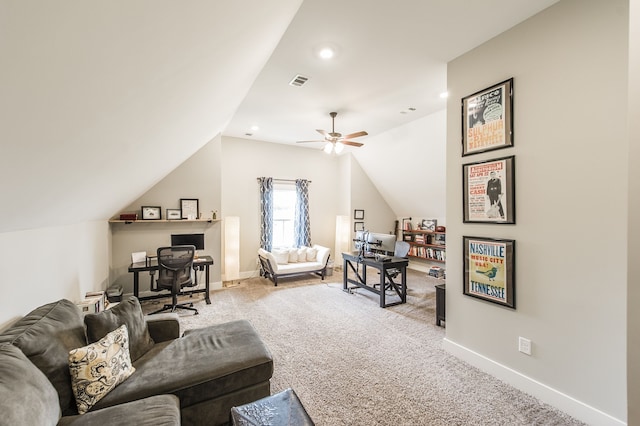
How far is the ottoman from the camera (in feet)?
4.43

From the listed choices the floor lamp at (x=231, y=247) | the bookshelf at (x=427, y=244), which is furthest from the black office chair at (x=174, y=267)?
the bookshelf at (x=427, y=244)

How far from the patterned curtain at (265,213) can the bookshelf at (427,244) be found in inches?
145

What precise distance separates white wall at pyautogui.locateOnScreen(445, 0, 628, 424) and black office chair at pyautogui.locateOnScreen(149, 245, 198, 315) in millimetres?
3823

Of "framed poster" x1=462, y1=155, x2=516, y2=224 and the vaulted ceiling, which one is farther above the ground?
the vaulted ceiling

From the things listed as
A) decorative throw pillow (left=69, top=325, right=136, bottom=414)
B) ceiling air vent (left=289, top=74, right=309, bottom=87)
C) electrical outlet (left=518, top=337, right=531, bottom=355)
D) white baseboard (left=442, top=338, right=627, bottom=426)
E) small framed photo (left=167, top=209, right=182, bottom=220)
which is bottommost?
white baseboard (left=442, top=338, right=627, bottom=426)

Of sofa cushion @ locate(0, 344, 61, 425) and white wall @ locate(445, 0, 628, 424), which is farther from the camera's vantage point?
white wall @ locate(445, 0, 628, 424)

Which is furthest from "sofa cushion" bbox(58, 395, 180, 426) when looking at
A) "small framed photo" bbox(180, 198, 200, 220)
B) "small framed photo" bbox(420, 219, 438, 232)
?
"small framed photo" bbox(420, 219, 438, 232)

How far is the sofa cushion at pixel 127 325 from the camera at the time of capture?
5.98ft

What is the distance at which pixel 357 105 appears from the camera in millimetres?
4227

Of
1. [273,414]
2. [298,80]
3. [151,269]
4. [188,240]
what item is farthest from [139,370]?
[188,240]

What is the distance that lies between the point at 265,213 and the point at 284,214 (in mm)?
626

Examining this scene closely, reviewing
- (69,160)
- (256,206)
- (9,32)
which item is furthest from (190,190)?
(9,32)

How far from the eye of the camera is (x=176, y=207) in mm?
4949

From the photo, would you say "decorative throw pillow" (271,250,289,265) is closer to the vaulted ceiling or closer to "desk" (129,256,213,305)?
"desk" (129,256,213,305)
